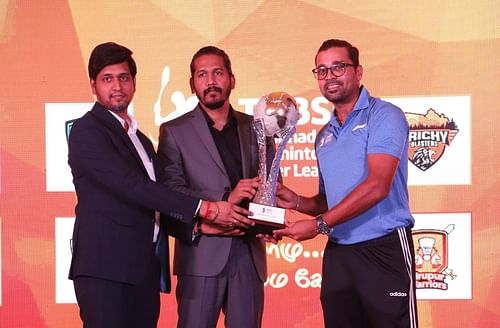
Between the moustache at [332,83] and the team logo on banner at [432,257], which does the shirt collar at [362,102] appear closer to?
the moustache at [332,83]

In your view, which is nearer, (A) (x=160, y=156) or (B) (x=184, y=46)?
(A) (x=160, y=156)

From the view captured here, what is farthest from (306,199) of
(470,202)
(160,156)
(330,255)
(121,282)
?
(470,202)

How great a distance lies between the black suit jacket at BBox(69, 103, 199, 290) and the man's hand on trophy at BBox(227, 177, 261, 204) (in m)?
0.17

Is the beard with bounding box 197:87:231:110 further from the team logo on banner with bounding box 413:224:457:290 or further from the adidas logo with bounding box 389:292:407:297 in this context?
the team logo on banner with bounding box 413:224:457:290

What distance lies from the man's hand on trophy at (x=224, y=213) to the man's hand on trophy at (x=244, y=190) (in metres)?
0.03

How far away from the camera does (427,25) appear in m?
4.02

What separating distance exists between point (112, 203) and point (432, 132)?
2.18m

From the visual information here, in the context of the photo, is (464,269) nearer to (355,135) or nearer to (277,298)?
(277,298)

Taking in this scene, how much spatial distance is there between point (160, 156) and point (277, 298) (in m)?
1.58

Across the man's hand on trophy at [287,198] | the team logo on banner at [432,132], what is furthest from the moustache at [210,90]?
the team logo on banner at [432,132]

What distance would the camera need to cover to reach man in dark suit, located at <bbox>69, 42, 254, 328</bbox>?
257cm

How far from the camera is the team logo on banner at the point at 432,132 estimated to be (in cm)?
401

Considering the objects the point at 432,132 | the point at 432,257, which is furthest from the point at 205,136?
the point at 432,257

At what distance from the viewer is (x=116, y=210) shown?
2.63 metres
